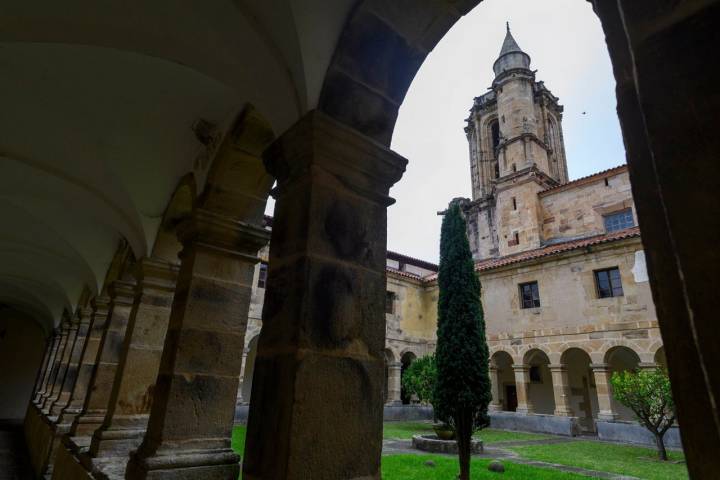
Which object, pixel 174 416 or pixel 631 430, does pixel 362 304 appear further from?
pixel 631 430

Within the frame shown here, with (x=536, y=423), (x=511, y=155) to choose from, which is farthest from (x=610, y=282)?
(x=511, y=155)

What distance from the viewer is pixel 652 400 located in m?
8.51

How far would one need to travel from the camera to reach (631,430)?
33.8 feet

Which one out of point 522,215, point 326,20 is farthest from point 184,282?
point 522,215

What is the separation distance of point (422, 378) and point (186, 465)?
10788mm

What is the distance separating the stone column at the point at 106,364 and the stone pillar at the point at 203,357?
8.81 ft

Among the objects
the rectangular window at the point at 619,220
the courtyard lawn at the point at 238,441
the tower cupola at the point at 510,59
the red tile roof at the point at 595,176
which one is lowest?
the courtyard lawn at the point at 238,441

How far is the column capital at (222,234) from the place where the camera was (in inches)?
121

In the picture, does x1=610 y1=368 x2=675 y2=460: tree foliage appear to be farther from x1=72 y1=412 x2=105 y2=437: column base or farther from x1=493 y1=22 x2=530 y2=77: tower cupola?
x1=493 y1=22 x2=530 y2=77: tower cupola

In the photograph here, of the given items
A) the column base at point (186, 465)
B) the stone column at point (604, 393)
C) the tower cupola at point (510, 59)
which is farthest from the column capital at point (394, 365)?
Answer: the tower cupola at point (510, 59)

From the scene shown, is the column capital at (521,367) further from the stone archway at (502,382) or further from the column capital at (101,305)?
the column capital at (101,305)

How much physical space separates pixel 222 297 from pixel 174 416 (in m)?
0.82

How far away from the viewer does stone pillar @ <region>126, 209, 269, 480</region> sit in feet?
8.55

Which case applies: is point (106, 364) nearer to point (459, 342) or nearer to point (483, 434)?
point (459, 342)
